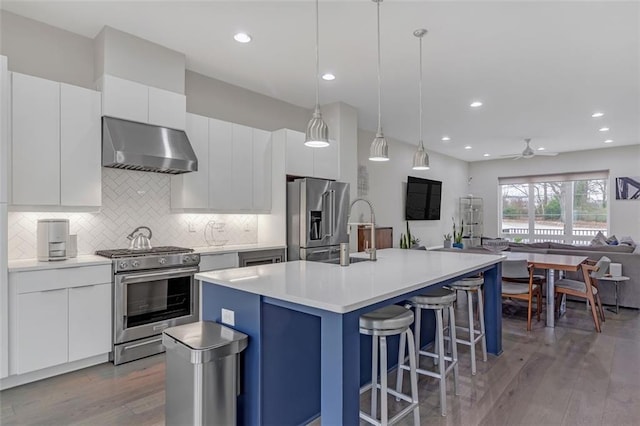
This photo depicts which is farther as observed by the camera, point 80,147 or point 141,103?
point 141,103

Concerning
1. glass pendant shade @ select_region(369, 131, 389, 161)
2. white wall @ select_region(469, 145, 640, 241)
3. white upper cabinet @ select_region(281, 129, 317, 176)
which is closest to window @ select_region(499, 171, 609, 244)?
white wall @ select_region(469, 145, 640, 241)

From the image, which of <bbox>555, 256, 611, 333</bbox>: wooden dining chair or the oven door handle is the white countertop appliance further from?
<bbox>555, 256, 611, 333</bbox>: wooden dining chair

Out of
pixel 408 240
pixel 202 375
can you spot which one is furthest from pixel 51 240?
pixel 408 240

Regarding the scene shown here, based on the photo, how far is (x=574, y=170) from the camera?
8.59 meters

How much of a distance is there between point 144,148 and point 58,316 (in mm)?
1531

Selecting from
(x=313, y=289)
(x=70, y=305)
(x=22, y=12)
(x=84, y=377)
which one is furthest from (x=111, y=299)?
(x=22, y=12)

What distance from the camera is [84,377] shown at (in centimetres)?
282

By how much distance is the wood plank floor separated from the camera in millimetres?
2260

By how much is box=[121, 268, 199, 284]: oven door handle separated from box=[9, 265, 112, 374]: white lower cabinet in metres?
0.14

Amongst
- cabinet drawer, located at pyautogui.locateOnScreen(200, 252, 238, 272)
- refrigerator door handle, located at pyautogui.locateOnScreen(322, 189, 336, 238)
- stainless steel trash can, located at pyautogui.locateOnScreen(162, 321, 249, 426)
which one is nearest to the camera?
stainless steel trash can, located at pyautogui.locateOnScreen(162, 321, 249, 426)

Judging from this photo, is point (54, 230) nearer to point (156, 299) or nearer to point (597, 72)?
point (156, 299)

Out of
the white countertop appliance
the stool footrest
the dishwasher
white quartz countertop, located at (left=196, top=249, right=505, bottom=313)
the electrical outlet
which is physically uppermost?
the white countertop appliance

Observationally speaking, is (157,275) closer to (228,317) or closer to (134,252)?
(134,252)

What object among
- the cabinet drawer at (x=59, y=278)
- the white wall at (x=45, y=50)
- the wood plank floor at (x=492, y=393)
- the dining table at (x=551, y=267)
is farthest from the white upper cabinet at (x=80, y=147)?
the dining table at (x=551, y=267)
